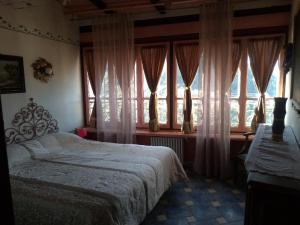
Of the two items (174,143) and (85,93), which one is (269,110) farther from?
(85,93)

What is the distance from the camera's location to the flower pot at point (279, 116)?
204cm

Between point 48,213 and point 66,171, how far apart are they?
77 cm

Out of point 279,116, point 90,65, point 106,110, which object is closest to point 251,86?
point 279,116

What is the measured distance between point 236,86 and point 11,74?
3.38 metres

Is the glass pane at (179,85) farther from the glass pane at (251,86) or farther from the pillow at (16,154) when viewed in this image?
the pillow at (16,154)

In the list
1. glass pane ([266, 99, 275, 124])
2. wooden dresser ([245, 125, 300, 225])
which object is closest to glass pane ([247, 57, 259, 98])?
glass pane ([266, 99, 275, 124])

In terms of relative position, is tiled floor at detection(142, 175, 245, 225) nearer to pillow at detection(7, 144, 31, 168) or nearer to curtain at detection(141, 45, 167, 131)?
curtain at detection(141, 45, 167, 131)

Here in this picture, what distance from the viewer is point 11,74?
9.96 ft

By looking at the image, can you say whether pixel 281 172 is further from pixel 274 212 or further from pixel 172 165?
pixel 172 165

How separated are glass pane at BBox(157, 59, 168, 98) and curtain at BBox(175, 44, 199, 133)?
12.4 inches

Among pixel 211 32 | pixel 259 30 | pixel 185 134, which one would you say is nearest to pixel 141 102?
pixel 185 134

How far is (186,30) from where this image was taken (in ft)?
12.5

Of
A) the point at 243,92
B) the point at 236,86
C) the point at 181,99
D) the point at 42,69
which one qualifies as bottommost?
the point at 181,99

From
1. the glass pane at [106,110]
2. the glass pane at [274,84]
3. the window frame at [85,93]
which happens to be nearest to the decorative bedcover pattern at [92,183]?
the glass pane at [106,110]
